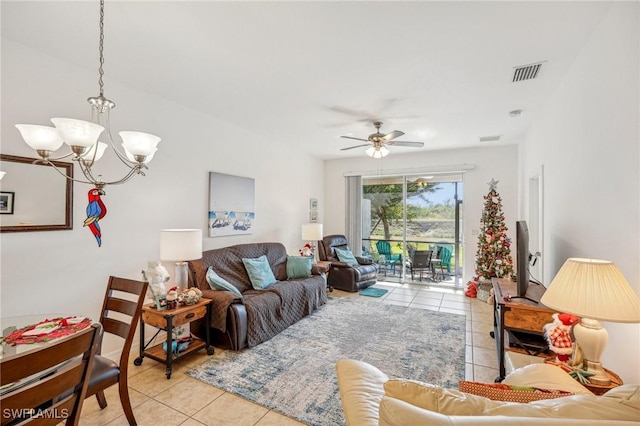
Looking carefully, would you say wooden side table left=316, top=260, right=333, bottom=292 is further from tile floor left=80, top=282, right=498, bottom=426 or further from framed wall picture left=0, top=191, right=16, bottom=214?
framed wall picture left=0, top=191, right=16, bottom=214

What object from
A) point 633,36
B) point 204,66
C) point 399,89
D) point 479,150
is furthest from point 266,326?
point 479,150

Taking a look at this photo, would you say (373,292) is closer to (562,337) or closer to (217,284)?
(217,284)

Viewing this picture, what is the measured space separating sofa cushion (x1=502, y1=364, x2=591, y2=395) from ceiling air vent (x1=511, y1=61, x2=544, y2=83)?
242cm

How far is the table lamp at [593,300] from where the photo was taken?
1271 mm

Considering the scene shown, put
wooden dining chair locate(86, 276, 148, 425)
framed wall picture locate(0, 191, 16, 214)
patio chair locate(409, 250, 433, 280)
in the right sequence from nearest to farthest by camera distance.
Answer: wooden dining chair locate(86, 276, 148, 425)
framed wall picture locate(0, 191, 16, 214)
patio chair locate(409, 250, 433, 280)

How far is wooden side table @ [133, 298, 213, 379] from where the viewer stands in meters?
2.53

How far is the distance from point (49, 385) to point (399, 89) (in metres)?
3.31

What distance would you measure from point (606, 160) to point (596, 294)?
3.23ft

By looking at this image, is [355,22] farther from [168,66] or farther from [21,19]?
[21,19]

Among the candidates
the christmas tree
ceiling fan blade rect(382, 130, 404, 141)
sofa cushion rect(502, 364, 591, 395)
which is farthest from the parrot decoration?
the christmas tree

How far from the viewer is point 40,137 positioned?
1.52 m

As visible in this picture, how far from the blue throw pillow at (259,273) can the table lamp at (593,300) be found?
3.05 metres

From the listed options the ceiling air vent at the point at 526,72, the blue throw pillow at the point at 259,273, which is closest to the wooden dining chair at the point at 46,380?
the blue throw pillow at the point at 259,273

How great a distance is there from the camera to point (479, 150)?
545cm
